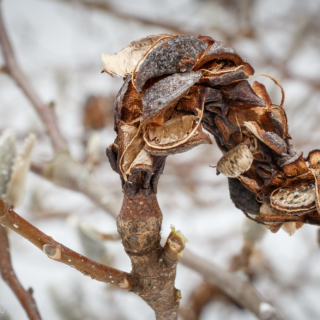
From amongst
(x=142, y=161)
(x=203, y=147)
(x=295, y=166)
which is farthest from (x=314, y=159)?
(x=203, y=147)

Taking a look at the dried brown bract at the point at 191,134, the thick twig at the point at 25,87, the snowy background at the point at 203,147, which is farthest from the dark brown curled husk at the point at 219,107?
the snowy background at the point at 203,147

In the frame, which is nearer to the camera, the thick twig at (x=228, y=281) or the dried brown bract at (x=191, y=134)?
the dried brown bract at (x=191, y=134)

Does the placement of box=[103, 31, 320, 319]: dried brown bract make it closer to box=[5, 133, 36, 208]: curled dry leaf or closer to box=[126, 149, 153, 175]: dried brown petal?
box=[126, 149, 153, 175]: dried brown petal

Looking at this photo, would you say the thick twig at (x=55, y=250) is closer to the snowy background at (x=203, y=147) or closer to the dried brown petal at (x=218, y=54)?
the dried brown petal at (x=218, y=54)

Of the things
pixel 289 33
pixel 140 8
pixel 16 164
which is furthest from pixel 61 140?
pixel 289 33

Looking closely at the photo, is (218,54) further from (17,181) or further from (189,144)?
(17,181)

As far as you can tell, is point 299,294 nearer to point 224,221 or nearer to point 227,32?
point 224,221
